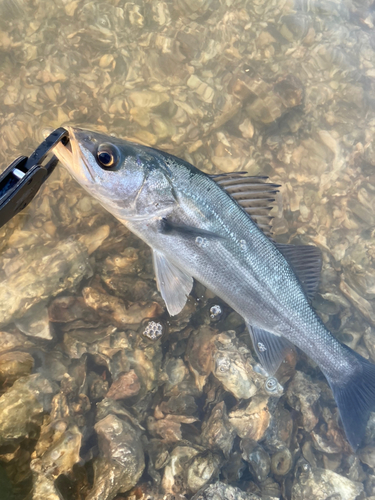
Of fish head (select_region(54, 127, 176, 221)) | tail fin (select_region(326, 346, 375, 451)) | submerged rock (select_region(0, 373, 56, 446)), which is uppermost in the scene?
fish head (select_region(54, 127, 176, 221))

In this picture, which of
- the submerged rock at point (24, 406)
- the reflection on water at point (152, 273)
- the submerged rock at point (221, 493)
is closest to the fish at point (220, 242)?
the reflection on water at point (152, 273)

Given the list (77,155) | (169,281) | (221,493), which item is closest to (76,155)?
(77,155)

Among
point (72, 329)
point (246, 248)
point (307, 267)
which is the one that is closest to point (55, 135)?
point (246, 248)

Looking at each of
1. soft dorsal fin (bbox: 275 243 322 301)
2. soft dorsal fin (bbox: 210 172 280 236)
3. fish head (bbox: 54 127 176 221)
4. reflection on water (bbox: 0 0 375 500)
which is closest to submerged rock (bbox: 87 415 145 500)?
reflection on water (bbox: 0 0 375 500)

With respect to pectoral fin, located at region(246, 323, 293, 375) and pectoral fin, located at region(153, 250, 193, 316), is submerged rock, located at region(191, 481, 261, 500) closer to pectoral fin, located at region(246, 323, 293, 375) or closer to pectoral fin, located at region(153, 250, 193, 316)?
pectoral fin, located at region(246, 323, 293, 375)

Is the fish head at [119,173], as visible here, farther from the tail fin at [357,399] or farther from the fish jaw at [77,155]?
the tail fin at [357,399]
